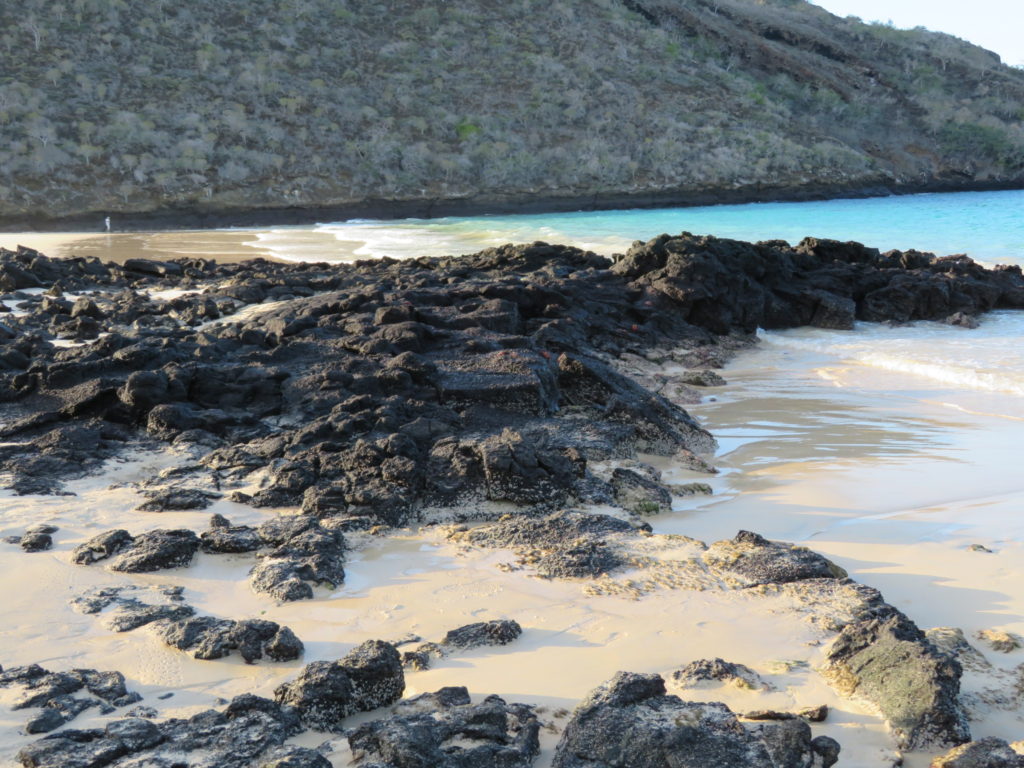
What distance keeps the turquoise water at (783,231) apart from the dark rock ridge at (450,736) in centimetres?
1723

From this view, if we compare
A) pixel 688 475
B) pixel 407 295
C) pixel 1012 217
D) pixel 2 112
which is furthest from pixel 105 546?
pixel 2 112

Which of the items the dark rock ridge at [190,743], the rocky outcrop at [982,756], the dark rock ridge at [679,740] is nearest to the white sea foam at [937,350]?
the rocky outcrop at [982,756]

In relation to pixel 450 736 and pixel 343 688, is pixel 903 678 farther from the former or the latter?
pixel 343 688

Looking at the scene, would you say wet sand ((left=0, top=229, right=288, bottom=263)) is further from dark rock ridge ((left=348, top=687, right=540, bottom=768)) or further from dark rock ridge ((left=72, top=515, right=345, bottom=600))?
dark rock ridge ((left=348, top=687, right=540, bottom=768))

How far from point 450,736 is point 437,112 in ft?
154

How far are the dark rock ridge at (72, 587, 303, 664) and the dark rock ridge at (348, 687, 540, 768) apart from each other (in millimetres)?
576

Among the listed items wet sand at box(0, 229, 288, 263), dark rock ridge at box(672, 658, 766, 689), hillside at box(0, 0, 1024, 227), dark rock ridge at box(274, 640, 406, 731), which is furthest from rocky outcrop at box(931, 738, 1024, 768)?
hillside at box(0, 0, 1024, 227)

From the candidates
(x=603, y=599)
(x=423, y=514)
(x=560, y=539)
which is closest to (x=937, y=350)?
(x=560, y=539)

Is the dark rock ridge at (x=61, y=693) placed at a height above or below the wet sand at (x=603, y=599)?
above

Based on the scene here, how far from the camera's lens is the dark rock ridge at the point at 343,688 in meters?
2.62

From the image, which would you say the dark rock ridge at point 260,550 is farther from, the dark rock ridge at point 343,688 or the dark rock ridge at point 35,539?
the dark rock ridge at point 343,688

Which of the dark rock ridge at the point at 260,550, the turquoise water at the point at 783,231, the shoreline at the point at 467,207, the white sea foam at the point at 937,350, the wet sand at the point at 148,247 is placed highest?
the shoreline at the point at 467,207

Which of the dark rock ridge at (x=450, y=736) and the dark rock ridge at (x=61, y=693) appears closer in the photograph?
the dark rock ridge at (x=450, y=736)

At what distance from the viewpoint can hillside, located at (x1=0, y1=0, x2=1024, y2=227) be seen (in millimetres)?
37938
